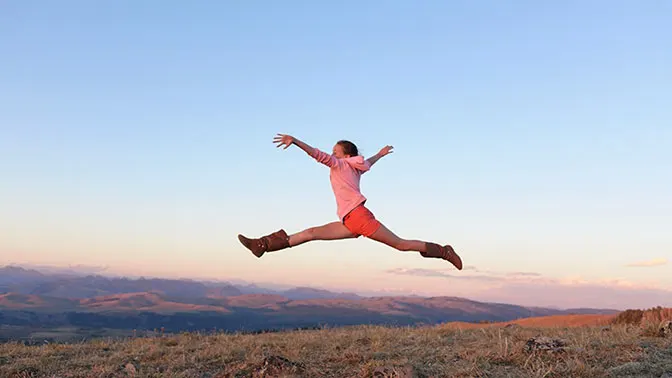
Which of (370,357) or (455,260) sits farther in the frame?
(455,260)

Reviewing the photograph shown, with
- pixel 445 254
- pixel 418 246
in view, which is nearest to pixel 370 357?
pixel 418 246

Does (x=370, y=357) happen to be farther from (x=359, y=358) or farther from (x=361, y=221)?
(x=361, y=221)

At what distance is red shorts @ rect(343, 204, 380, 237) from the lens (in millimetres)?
8617

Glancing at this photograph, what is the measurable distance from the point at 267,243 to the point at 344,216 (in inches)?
57.5

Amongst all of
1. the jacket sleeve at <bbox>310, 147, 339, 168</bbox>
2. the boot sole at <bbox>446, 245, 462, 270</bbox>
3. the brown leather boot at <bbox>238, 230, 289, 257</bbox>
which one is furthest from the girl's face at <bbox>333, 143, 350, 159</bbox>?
the boot sole at <bbox>446, 245, 462, 270</bbox>

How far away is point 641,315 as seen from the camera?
1812 centimetres

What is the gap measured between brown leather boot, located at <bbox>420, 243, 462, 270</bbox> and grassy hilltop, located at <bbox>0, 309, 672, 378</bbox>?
55.4 inches

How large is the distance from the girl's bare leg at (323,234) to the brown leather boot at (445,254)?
158cm

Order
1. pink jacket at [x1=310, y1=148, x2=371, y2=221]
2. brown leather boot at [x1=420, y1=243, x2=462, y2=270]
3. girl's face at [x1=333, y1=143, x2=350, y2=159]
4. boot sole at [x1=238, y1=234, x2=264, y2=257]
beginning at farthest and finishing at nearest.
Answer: brown leather boot at [x1=420, y1=243, x2=462, y2=270], boot sole at [x1=238, y1=234, x2=264, y2=257], girl's face at [x1=333, y1=143, x2=350, y2=159], pink jacket at [x1=310, y1=148, x2=371, y2=221]

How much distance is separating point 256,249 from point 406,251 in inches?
93.8

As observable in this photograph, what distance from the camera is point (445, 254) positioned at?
996 cm

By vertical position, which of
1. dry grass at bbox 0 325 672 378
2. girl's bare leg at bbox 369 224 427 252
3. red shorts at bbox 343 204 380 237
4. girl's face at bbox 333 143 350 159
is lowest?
dry grass at bbox 0 325 672 378

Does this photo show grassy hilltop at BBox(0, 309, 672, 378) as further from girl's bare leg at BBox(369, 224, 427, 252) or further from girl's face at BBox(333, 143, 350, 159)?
girl's face at BBox(333, 143, 350, 159)

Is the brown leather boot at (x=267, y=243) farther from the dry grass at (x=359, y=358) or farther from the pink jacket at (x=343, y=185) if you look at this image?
the dry grass at (x=359, y=358)
